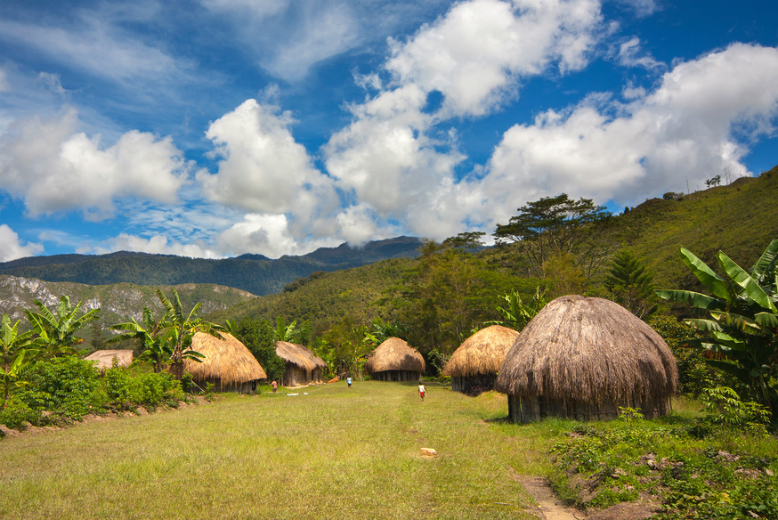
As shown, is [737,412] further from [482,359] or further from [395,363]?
[395,363]

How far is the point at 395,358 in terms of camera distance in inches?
1377

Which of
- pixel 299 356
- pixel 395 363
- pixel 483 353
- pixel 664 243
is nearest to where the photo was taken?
pixel 483 353

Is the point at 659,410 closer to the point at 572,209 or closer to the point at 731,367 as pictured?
the point at 731,367

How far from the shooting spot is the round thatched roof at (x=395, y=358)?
34.9 m

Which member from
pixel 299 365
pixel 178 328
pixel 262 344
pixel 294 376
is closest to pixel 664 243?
pixel 299 365

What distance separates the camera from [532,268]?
1569 inches

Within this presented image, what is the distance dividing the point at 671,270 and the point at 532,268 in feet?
41.3

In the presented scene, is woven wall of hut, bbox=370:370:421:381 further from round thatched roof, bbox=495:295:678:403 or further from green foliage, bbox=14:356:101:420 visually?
green foliage, bbox=14:356:101:420

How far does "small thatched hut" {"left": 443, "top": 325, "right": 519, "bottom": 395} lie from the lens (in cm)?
2072

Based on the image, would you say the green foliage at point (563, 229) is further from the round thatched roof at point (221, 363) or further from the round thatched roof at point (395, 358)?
the round thatched roof at point (221, 363)

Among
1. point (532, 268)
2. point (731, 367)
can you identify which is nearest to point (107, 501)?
point (731, 367)

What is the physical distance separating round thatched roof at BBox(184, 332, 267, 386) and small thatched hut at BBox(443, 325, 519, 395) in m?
11.1

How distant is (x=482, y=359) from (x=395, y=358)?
14.9 meters

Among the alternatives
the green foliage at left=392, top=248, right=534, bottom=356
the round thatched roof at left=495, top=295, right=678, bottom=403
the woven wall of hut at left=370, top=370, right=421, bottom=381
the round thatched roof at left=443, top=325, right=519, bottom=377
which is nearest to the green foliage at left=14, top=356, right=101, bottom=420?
the round thatched roof at left=495, top=295, right=678, bottom=403
